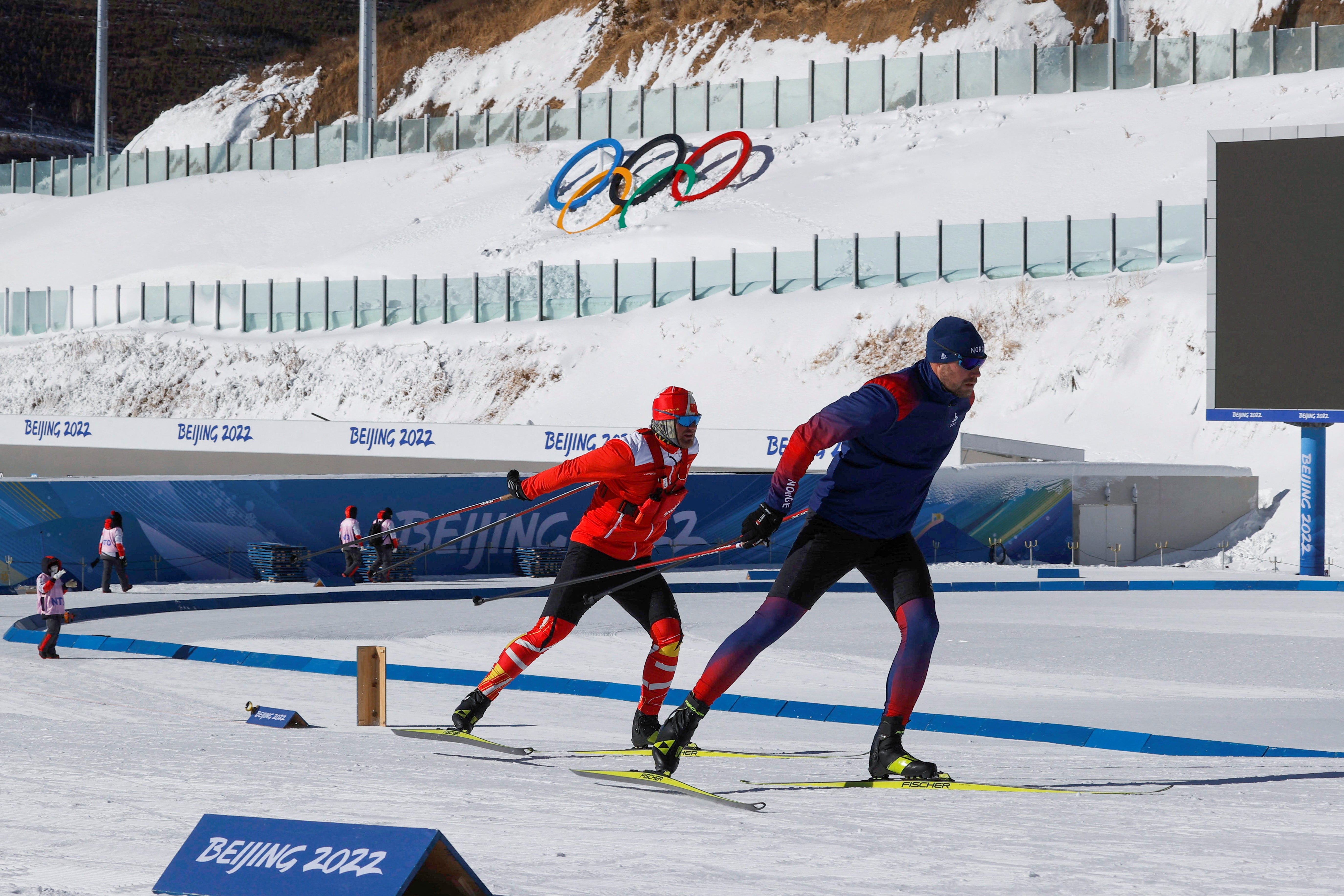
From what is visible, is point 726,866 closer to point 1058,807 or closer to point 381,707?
point 1058,807

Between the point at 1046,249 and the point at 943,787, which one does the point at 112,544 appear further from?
the point at 1046,249

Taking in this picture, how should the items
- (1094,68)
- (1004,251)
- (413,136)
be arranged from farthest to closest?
(413,136), (1094,68), (1004,251)

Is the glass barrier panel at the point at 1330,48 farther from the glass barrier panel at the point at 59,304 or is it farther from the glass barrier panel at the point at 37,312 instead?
the glass barrier panel at the point at 37,312

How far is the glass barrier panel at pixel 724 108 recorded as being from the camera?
172 feet

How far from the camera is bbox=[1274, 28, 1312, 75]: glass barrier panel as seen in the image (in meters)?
45.4

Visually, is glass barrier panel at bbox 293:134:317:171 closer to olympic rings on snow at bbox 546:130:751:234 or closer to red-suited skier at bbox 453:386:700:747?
olympic rings on snow at bbox 546:130:751:234

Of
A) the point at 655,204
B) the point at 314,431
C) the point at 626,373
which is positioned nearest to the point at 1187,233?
the point at 626,373

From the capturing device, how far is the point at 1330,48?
148ft

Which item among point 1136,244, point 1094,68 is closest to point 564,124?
point 1094,68

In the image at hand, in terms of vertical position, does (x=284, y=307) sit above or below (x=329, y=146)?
below

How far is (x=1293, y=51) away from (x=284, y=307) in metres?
30.9

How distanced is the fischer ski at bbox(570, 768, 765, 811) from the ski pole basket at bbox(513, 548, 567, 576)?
1806cm

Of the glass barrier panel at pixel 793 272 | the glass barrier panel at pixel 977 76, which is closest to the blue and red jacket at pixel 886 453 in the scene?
the glass barrier panel at pixel 793 272

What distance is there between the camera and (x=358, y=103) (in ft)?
239
